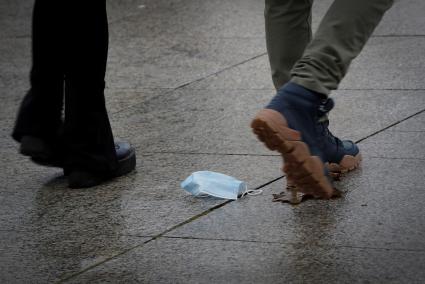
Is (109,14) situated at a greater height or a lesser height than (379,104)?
lesser

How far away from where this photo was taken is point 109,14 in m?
9.29

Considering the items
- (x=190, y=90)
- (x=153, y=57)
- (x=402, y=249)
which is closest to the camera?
(x=402, y=249)

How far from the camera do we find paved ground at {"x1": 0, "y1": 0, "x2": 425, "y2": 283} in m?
3.63

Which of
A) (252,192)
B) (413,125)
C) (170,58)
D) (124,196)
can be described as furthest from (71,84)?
(170,58)

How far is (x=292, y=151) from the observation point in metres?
3.66

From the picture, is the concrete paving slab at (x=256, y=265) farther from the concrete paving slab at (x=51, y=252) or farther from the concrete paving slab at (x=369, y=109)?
the concrete paving slab at (x=369, y=109)

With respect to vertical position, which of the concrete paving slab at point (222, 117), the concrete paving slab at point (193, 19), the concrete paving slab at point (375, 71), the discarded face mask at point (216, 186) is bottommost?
the concrete paving slab at point (193, 19)

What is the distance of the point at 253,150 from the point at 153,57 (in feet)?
8.44

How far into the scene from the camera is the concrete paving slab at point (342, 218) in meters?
3.80

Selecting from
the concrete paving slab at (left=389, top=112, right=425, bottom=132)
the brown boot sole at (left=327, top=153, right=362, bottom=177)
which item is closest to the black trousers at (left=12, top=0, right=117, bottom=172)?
the brown boot sole at (left=327, top=153, right=362, bottom=177)

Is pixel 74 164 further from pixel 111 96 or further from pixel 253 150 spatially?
pixel 111 96

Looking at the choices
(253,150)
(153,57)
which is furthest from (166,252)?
(153,57)

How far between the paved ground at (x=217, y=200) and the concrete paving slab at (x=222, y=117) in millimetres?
12

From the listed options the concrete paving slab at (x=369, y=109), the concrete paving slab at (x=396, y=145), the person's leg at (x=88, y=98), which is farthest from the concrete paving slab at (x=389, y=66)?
the person's leg at (x=88, y=98)
